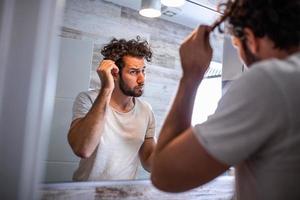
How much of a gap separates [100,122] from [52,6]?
1.66 ft

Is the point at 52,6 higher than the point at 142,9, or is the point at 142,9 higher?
A: the point at 142,9

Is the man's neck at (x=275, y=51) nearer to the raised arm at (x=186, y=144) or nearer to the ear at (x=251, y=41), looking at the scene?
the ear at (x=251, y=41)

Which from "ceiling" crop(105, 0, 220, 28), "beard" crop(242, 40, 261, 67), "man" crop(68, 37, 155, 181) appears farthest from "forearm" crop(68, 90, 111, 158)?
"beard" crop(242, 40, 261, 67)

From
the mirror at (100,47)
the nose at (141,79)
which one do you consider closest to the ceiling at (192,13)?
the mirror at (100,47)

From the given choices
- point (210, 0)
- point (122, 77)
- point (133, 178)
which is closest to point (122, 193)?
point (133, 178)

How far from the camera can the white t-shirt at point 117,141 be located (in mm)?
986

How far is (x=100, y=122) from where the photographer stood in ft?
3.33

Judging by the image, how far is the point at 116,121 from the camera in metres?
1.06

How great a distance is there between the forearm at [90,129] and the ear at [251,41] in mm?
537

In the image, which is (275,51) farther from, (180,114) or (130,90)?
(130,90)

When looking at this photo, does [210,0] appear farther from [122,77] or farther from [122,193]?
[122,193]

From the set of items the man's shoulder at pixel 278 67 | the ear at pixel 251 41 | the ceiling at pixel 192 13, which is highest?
the ceiling at pixel 192 13

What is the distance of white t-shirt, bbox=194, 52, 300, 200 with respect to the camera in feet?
1.70

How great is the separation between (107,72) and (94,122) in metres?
0.18
